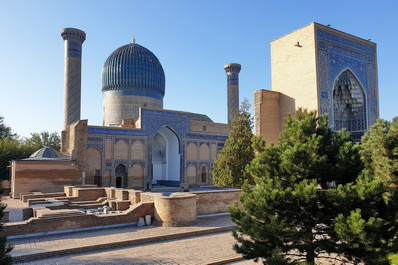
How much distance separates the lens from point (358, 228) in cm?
323

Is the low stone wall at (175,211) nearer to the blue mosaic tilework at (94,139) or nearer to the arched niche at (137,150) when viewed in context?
the blue mosaic tilework at (94,139)

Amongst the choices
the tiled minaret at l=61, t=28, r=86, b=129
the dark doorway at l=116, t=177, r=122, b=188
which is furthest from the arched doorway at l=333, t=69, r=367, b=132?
the tiled minaret at l=61, t=28, r=86, b=129

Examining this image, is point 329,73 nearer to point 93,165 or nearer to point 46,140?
point 93,165

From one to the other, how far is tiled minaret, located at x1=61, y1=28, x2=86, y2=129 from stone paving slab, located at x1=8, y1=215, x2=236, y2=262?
58.3 feet

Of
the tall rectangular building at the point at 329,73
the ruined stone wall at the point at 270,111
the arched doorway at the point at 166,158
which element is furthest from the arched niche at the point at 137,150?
the tall rectangular building at the point at 329,73

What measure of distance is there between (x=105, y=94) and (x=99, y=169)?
9464 mm

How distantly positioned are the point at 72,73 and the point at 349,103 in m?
19.6

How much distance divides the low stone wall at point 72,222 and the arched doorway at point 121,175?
12.5 m

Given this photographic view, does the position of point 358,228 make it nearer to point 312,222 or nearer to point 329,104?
point 312,222

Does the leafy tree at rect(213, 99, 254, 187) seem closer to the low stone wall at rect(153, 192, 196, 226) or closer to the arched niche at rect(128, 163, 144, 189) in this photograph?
the low stone wall at rect(153, 192, 196, 226)

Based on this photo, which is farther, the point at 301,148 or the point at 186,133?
the point at 186,133

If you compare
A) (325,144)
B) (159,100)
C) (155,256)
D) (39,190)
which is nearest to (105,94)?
(159,100)

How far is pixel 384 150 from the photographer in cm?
673

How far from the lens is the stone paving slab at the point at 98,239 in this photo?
6.09 m
